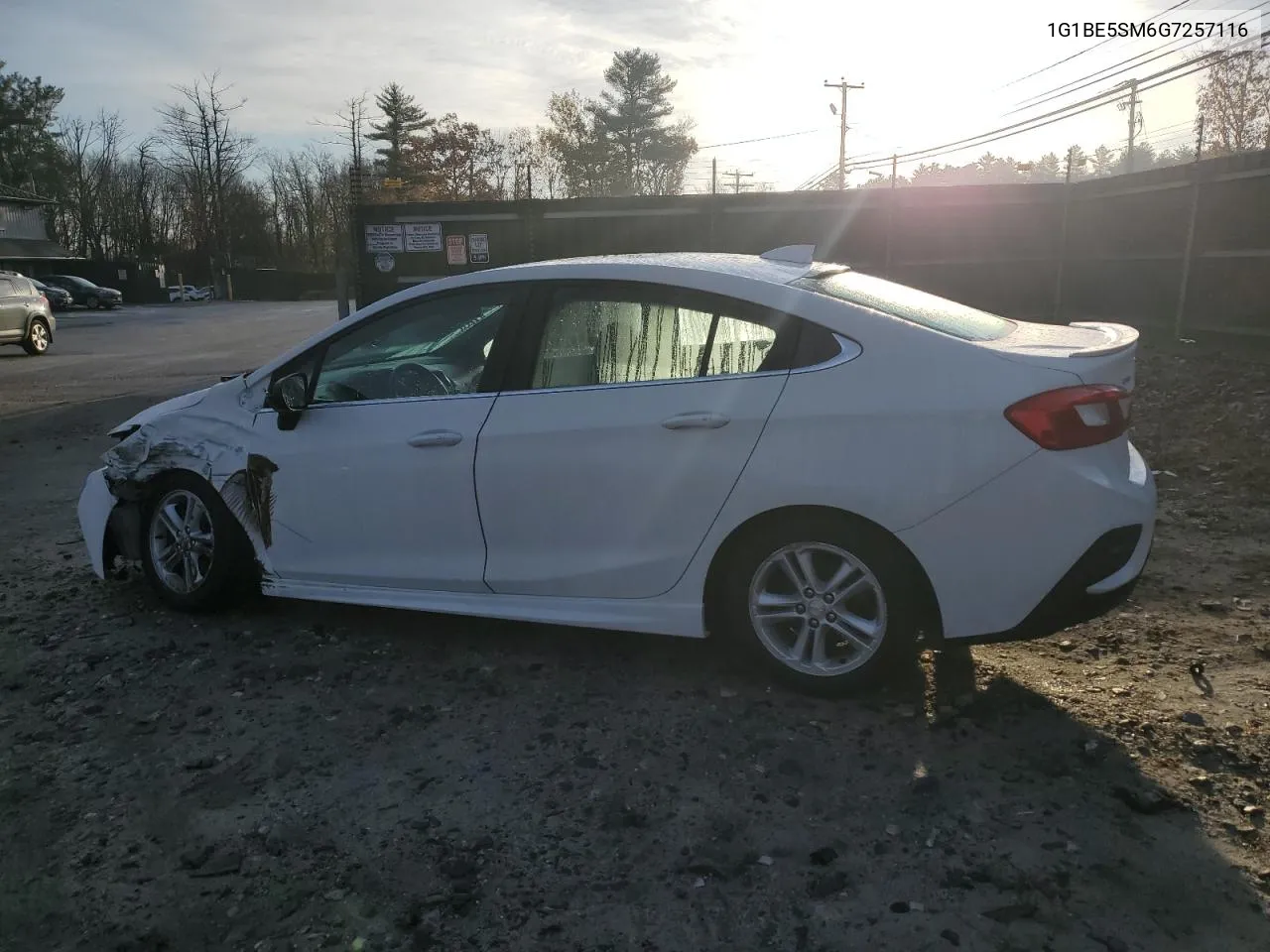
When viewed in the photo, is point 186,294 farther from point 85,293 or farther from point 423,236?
point 423,236

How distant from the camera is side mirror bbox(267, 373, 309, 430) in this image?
4395 millimetres

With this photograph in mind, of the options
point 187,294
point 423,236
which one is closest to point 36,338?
point 423,236

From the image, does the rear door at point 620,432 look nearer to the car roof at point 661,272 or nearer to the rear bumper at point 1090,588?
the car roof at point 661,272

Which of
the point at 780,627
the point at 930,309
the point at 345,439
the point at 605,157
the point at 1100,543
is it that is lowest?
the point at 780,627

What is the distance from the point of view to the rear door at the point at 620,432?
3.71 metres

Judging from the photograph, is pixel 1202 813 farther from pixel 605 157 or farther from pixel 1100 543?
pixel 605 157

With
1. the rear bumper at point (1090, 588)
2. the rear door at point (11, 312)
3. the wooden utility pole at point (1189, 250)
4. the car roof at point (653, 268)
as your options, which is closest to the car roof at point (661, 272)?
the car roof at point (653, 268)

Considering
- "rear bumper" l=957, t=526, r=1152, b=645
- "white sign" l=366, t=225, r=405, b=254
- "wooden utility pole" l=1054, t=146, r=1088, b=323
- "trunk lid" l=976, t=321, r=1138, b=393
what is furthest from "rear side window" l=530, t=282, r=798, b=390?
"wooden utility pole" l=1054, t=146, r=1088, b=323

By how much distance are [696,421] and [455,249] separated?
10564 mm

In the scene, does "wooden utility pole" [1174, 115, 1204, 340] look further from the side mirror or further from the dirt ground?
the side mirror

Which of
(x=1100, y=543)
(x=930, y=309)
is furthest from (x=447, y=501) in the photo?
(x=1100, y=543)

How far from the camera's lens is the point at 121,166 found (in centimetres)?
8012

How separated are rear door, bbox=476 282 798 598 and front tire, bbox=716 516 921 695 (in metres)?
0.25

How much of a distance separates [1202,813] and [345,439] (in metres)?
3.39
